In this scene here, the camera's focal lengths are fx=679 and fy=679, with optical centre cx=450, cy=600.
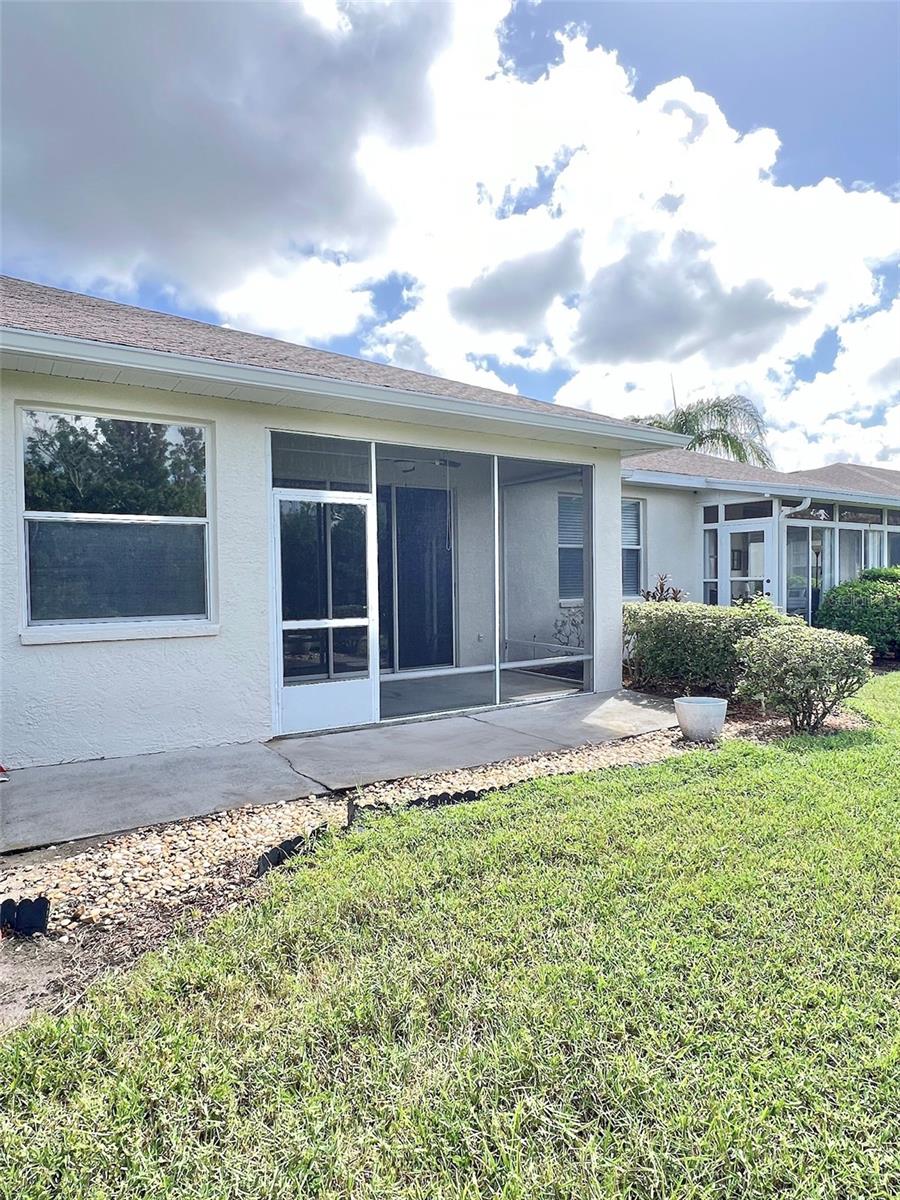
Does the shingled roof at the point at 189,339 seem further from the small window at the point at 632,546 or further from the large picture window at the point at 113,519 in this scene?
the small window at the point at 632,546

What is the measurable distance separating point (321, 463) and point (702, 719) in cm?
472

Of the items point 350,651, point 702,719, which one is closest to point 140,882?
point 350,651

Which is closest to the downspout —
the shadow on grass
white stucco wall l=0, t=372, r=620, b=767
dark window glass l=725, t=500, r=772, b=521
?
dark window glass l=725, t=500, r=772, b=521

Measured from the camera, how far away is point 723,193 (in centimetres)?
1155

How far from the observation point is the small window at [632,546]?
12.7 meters

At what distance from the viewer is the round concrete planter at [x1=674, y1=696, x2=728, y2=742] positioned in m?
6.79

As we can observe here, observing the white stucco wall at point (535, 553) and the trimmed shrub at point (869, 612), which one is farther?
the trimmed shrub at point (869, 612)

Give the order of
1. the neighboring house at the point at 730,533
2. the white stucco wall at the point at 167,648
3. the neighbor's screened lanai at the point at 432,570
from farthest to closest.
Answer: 1. the neighboring house at the point at 730,533
2. the neighbor's screened lanai at the point at 432,570
3. the white stucco wall at the point at 167,648

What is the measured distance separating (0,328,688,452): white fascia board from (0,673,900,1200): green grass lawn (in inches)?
164

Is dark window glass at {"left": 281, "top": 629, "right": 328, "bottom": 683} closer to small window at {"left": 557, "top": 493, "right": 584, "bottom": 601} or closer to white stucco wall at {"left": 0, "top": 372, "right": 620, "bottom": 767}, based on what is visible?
white stucco wall at {"left": 0, "top": 372, "right": 620, "bottom": 767}

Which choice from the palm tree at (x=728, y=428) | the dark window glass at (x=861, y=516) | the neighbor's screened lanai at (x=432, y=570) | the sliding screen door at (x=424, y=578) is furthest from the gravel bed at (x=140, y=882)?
the palm tree at (x=728, y=428)

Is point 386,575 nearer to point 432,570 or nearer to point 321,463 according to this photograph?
point 432,570

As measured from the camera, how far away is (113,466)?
6016 millimetres

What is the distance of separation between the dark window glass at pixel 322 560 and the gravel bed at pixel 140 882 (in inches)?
92.0
